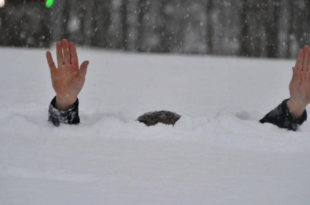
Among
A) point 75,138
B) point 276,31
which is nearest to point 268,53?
point 276,31

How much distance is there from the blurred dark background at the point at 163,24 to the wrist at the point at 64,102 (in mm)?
2622

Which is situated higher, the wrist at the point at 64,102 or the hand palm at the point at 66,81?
the hand palm at the point at 66,81

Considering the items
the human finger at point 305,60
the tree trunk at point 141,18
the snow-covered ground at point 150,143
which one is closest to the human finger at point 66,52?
the snow-covered ground at point 150,143

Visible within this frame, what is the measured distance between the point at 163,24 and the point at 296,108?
113 inches

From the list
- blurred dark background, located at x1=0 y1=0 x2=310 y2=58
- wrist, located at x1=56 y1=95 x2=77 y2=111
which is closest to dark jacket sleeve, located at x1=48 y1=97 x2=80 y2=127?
wrist, located at x1=56 y1=95 x2=77 y2=111

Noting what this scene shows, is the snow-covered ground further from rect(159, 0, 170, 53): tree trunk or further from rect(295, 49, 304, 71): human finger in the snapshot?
rect(159, 0, 170, 53): tree trunk

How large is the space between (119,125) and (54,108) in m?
0.42

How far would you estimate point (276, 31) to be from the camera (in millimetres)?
5410

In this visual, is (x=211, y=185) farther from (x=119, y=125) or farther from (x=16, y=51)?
(x=16, y=51)

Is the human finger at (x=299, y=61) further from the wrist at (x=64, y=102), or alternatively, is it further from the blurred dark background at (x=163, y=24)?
the blurred dark background at (x=163, y=24)

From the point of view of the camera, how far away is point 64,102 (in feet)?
8.61

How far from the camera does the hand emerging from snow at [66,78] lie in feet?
8.46

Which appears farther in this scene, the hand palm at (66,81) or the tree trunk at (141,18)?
the tree trunk at (141,18)

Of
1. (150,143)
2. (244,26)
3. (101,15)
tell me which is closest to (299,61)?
(150,143)
